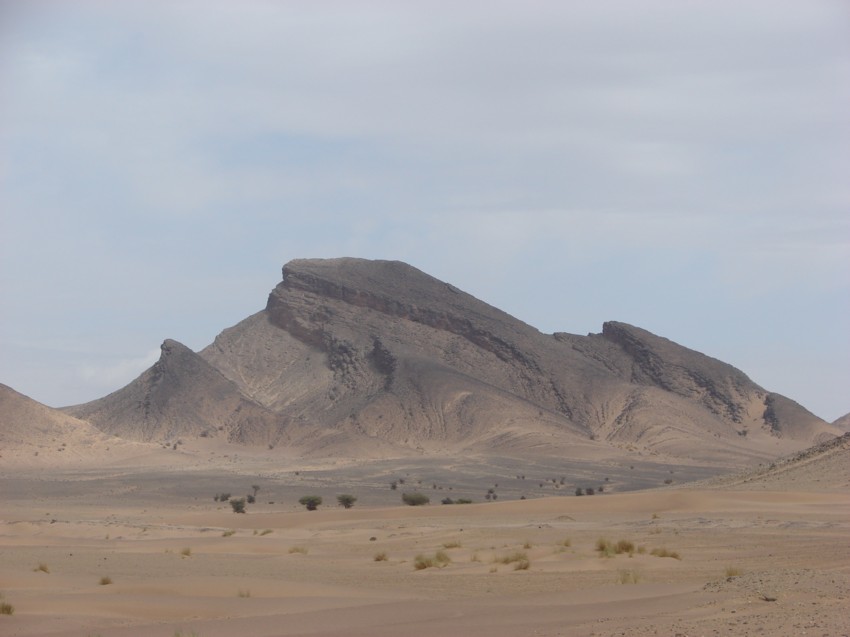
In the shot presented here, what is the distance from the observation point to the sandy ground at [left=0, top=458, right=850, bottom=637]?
17.7 meters

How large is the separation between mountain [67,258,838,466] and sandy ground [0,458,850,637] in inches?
2544

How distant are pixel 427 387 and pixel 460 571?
96.7 meters

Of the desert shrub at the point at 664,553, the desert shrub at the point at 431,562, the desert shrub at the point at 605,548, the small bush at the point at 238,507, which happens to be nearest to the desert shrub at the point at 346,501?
the small bush at the point at 238,507

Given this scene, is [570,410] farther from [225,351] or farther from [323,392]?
[225,351]

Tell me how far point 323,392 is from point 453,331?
63.2 feet

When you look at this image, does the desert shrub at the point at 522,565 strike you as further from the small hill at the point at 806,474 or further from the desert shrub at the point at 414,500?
the desert shrub at the point at 414,500

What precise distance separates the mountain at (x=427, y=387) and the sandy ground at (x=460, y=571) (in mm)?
64628

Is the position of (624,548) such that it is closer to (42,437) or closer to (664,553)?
(664,553)

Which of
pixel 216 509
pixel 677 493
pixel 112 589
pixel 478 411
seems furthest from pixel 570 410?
pixel 112 589

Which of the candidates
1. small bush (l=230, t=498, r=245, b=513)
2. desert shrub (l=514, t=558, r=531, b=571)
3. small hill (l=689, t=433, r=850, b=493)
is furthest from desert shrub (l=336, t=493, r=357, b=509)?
desert shrub (l=514, t=558, r=531, b=571)

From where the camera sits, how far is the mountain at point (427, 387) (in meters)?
118

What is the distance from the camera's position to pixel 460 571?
26672mm

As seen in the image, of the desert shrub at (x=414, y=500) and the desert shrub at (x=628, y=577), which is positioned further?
the desert shrub at (x=414, y=500)

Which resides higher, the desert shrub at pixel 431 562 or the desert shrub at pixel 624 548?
the desert shrub at pixel 624 548
